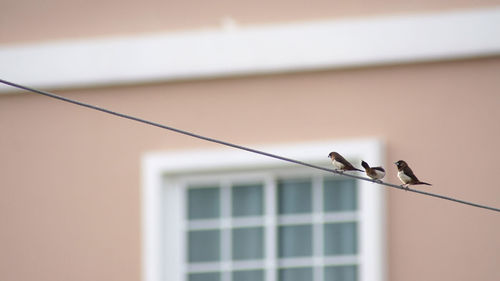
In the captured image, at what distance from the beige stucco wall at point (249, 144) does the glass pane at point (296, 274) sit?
80 cm

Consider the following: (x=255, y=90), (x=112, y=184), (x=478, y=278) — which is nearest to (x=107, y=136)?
(x=112, y=184)

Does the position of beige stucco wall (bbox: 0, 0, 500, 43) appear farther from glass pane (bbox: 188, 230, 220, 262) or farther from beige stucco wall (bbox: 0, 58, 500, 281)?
glass pane (bbox: 188, 230, 220, 262)

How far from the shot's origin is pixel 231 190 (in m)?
13.2

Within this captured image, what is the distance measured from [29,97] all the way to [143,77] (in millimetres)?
1019

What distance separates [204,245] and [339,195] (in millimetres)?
1224

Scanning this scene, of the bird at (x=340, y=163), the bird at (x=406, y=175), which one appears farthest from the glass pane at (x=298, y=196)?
the bird at (x=406, y=175)

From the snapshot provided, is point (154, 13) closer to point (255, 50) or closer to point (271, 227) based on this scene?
point (255, 50)

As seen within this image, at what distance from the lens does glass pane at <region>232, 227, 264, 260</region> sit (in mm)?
13148

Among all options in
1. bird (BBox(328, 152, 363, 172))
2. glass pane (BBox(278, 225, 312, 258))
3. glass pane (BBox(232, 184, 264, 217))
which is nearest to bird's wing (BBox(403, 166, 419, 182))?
bird (BBox(328, 152, 363, 172))

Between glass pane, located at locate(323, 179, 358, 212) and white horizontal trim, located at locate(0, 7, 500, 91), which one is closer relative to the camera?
white horizontal trim, located at locate(0, 7, 500, 91)

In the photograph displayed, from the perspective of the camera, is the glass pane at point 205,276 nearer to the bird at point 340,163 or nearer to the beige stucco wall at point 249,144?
the beige stucco wall at point 249,144

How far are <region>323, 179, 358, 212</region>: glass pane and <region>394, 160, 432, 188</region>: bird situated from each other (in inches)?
48.3

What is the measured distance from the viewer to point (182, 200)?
43.5 feet

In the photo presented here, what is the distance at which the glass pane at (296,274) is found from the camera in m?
13.0
